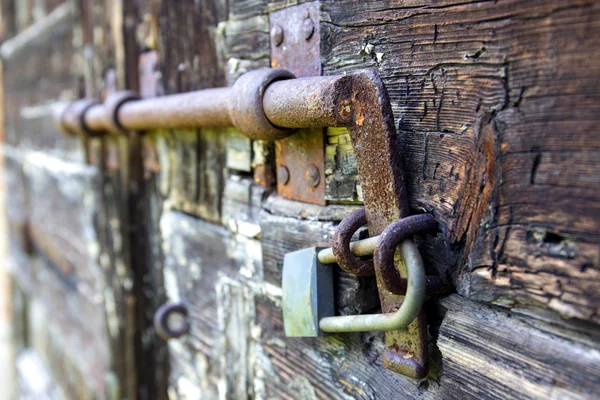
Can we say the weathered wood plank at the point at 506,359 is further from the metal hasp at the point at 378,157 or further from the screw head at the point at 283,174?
the screw head at the point at 283,174

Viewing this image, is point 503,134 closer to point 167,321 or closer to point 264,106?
point 264,106

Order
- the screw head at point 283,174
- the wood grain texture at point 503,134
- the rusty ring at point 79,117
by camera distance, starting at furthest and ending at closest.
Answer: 1. the rusty ring at point 79,117
2. the screw head at point 283,174
3. the wood grain texture at point 503,134

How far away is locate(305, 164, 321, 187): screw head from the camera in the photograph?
703 millimetres

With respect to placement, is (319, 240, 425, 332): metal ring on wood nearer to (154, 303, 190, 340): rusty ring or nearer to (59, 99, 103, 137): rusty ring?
(154, 303, 190, 340): rusty ring

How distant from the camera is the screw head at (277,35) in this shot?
0.75 m

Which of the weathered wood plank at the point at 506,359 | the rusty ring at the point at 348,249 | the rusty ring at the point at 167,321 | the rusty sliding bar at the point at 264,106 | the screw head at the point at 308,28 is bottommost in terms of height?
the rusty ring at the point at 167,321

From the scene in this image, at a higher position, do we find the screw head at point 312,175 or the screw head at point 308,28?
the screw head at point 308,28

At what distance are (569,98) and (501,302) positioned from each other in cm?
19

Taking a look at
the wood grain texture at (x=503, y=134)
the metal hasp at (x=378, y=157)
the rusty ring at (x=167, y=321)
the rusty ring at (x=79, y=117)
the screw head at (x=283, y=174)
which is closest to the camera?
the wood grain texture at (x=503, y=134)

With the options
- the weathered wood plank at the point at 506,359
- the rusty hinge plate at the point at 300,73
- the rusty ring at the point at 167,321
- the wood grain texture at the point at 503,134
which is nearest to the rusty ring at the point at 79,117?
the rusty ring at the point at 167,321

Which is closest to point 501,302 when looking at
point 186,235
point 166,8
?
point 186,235

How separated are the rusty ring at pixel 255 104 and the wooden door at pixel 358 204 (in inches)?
2.6

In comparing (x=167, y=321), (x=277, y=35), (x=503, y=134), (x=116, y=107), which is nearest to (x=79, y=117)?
(x=116, y=107)

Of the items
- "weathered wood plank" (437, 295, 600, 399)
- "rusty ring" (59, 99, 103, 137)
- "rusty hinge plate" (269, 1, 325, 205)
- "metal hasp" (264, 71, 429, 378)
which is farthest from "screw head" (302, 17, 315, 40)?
"rusty ring" (59, 99, 103, 137)
